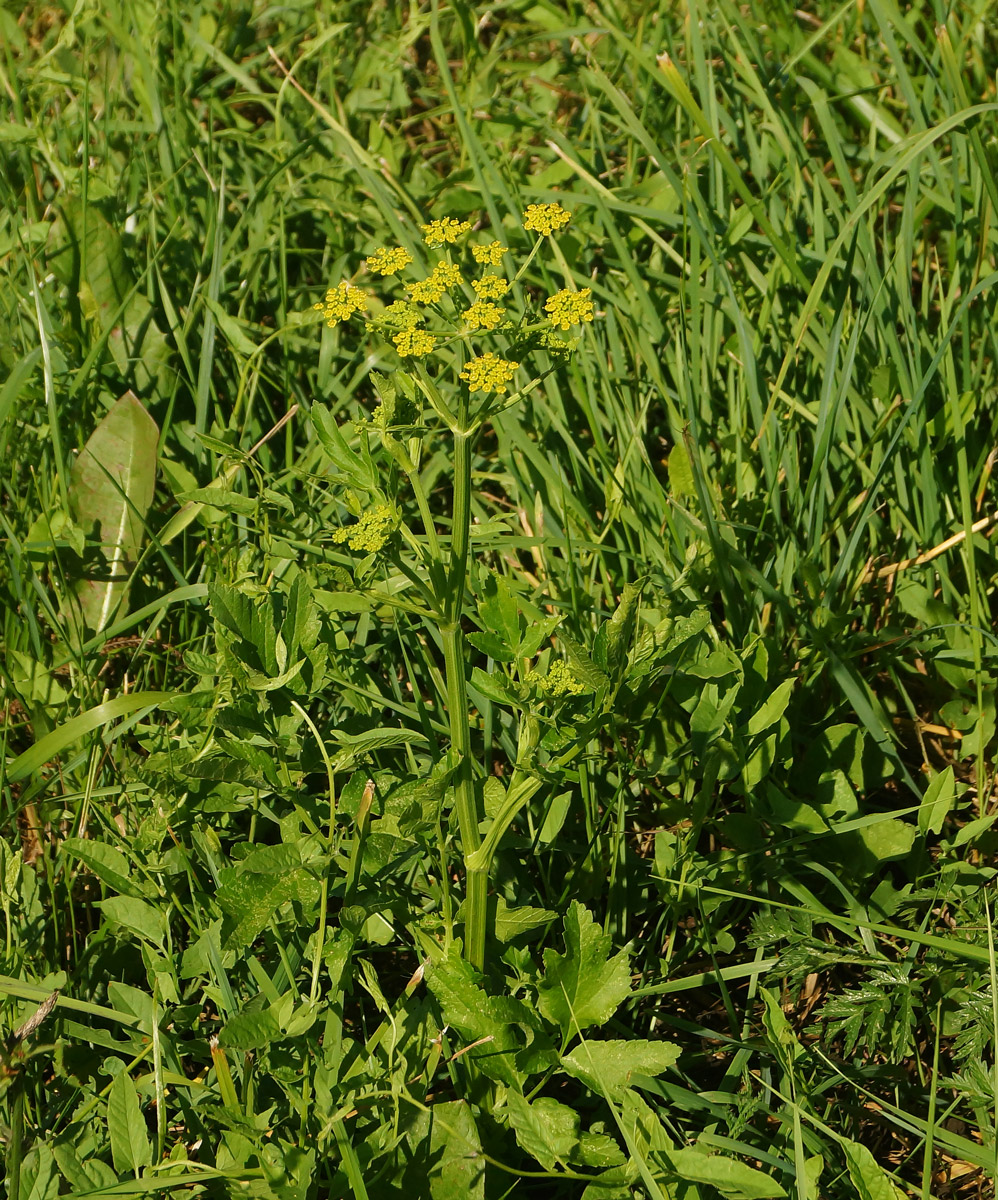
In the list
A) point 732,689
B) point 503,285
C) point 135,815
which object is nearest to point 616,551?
point 732,689

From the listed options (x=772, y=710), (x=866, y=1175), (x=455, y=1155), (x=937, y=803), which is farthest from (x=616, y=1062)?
(x=937, y=803)

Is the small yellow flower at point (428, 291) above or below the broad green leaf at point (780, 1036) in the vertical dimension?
above

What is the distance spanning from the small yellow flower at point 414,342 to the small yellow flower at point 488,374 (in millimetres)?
84

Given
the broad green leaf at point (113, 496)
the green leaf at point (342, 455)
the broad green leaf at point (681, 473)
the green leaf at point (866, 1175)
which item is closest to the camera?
the green leaf at point (866, 1175)

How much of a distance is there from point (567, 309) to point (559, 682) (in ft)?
1.73

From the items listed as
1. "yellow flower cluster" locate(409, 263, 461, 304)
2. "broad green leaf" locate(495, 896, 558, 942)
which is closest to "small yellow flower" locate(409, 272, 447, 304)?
"yellow flower cluster" locate(409, 263, 461, 304)

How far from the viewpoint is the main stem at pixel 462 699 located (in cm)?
164

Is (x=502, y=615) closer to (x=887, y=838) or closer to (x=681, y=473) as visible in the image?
(x=681, y=473)

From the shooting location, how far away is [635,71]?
10.9 ft

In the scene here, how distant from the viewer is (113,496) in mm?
2633

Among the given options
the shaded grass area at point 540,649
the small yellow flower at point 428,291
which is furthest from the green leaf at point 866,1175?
the small yellow flower at point 428,291

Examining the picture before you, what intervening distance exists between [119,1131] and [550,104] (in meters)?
2.95

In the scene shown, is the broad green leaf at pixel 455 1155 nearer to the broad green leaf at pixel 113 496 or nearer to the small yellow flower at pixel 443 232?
the small yellow flower at pixel 443 232

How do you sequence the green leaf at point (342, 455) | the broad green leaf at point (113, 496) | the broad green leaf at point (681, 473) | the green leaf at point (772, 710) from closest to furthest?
the green leaf at point (342, 455)
the green leaf at point (772, 710)
the broad green leaf at point (681, 473)
the broad green leaf at point (113, 496)
